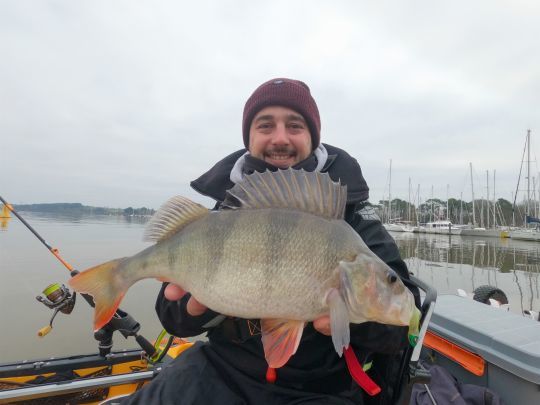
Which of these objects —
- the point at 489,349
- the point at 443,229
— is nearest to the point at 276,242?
the point at 489,349

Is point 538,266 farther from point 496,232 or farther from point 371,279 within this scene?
point 496,232

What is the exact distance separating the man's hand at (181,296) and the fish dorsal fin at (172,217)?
0.29 meters

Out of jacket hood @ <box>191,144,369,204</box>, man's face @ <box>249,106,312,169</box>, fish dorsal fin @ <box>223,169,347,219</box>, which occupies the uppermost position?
man's face @ <box>249,106,312,169</box>

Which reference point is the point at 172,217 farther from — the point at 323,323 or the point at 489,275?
the point at 489,275

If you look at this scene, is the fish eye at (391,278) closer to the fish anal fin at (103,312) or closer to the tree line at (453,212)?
the fish anal fin at (103,312)

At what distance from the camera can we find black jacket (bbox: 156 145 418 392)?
1814 millimetres

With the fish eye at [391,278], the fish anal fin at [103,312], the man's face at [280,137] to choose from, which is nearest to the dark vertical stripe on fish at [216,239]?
the fish anal fin at [103,312]

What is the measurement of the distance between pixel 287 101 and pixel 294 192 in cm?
107

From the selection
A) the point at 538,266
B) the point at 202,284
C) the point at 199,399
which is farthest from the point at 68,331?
the point at 538,266

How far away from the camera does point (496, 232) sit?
39.1 m

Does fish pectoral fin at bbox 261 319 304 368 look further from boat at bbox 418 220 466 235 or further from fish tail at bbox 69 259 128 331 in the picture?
boat at bbox 418 220 466 235

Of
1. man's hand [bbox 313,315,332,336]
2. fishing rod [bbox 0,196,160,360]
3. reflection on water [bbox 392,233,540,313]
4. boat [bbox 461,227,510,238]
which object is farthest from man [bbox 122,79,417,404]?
boat [bbox 461,227,510,238]

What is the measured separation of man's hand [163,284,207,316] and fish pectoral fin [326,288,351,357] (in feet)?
2.68

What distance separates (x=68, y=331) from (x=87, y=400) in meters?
3.43
